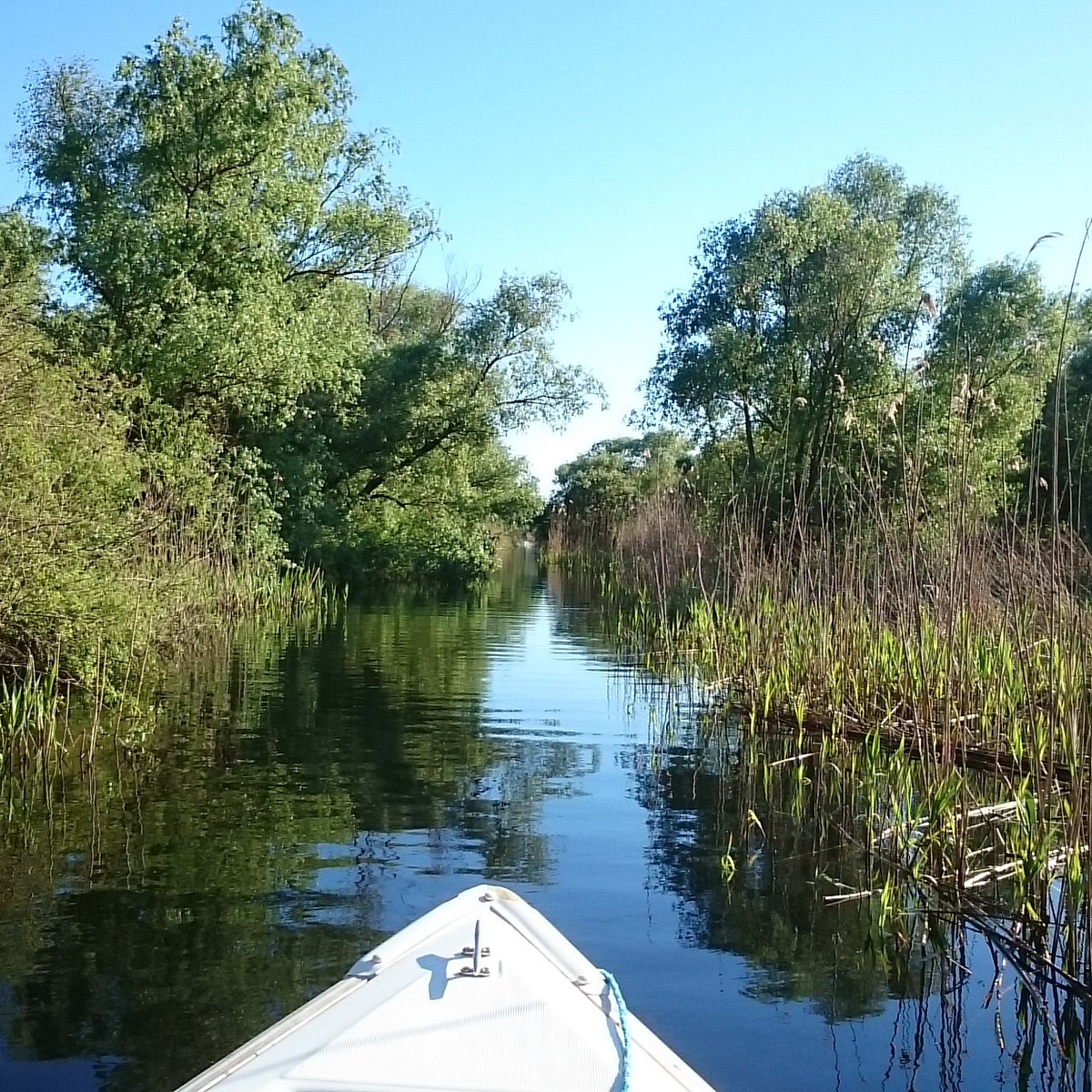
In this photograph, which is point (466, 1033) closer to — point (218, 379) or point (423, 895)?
point (423, 895)

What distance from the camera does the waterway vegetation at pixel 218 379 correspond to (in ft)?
27.3

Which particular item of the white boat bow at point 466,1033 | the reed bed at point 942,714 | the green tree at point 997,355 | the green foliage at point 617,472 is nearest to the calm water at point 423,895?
the reed bed at point 942,714

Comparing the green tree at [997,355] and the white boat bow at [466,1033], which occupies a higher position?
the green tree at [997,355]

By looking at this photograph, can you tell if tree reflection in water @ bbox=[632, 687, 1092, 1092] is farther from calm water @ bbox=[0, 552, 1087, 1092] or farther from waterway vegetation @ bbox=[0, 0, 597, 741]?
waterway vegetation @ bbox=[0, 0, 597, 741]

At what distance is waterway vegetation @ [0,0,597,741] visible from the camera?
328 inches

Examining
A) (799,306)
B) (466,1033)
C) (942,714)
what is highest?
(799,306)

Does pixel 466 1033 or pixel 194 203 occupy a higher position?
pixel 194 203

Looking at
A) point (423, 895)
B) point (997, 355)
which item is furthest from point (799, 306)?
point (423, 895)

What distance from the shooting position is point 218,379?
18.2 m

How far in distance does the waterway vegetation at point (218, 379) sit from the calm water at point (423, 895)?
1631 mm

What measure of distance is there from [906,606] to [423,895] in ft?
9.64

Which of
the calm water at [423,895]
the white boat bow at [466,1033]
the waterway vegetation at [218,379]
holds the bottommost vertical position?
the calm water at [423,895]

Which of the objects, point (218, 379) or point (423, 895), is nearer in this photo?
point (423, 895)

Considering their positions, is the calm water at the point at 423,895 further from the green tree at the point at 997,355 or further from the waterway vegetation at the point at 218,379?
the green tree at the point at 997,355
